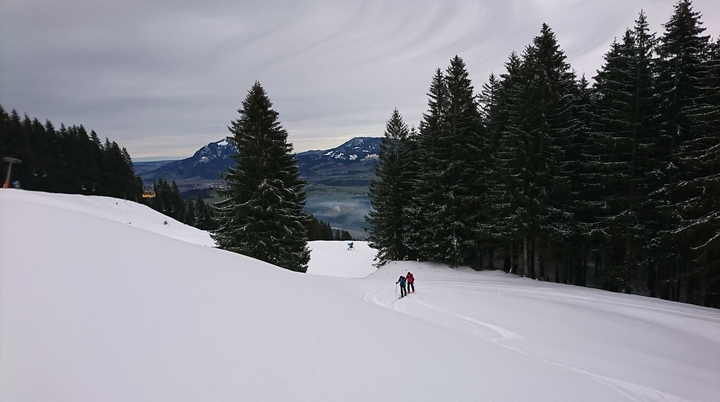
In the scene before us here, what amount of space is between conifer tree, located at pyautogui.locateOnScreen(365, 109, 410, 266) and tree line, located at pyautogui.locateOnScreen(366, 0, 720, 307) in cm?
107

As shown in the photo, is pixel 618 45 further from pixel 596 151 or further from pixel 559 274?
pixel 559 274

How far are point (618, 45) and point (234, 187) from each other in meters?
28.2

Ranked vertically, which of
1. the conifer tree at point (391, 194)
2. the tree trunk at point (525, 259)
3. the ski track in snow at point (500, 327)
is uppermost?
the conifer tree at point (391, 194)

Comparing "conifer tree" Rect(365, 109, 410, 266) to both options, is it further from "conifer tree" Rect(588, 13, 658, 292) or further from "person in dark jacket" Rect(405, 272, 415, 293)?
"conifer tree" Rect(588, 13, 658, 292)

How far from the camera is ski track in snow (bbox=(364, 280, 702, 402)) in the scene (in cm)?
753

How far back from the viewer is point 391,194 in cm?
3222

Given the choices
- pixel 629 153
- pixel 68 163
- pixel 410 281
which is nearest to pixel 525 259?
pixel 629 153

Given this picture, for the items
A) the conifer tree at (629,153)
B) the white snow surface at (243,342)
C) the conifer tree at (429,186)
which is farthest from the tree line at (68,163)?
the white snow surface at (243,342)

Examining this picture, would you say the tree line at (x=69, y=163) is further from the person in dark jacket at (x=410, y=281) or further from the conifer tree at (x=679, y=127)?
the conifer tree at (x=679, y=127)

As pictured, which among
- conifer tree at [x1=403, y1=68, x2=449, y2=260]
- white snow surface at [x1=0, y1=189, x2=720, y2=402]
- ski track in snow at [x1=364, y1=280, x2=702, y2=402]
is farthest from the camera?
conifer tree at [x1=403, y1=68, x2=449, y2=260]

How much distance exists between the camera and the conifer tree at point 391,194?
3228 centimetres

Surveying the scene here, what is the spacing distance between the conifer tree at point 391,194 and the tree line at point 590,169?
1071 mm

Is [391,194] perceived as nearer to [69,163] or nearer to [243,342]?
[243,342]

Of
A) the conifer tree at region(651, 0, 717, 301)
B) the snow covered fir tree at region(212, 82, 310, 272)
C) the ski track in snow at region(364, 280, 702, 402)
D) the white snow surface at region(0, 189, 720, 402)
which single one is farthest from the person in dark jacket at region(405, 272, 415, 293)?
the conifer tree at region(651, 0, 717, 301)
